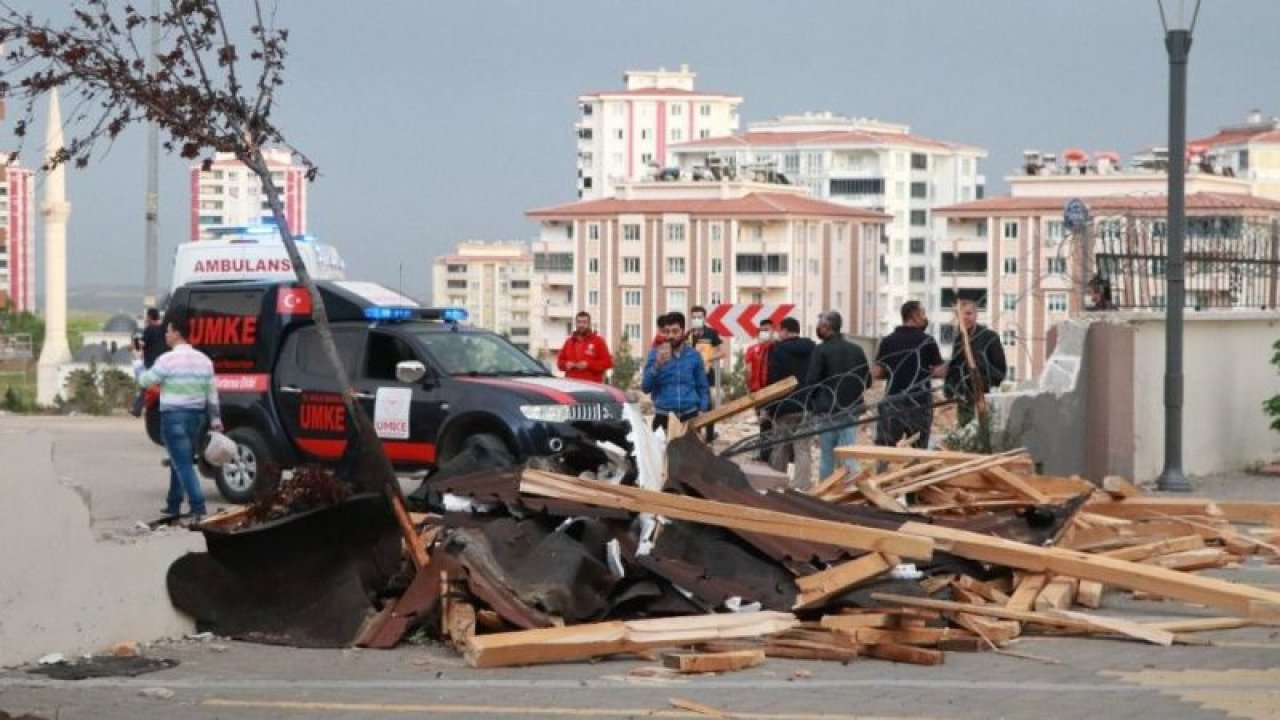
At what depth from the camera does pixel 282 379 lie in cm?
2084

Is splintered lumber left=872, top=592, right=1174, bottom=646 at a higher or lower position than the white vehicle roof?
lower

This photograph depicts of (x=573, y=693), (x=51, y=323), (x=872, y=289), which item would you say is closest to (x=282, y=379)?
(x=573, y=693)

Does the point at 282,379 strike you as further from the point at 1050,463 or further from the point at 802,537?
the point at 802,537

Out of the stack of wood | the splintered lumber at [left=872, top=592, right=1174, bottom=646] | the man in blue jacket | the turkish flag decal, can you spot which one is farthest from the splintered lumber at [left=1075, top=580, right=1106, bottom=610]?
the turkish flag decal

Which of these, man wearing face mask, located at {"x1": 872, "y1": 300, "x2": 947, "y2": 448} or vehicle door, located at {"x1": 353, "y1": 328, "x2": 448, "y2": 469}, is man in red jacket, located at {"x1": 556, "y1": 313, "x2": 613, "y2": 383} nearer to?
vehicle door, located at {"x1": 353, "y1": 328, "x2": 448, "y2": 469}

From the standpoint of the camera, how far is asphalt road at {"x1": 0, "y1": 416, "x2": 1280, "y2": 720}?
991cm

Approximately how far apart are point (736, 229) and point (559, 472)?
559 feet

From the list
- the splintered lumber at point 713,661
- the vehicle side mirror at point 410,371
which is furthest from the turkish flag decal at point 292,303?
the splintered lumber at point 713,661

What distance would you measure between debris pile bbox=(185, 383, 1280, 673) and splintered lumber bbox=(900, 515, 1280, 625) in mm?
11

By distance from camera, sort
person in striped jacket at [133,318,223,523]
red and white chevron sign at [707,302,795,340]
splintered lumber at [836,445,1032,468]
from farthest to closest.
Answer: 1. red and white chevron sign at [707,302,795,340]
2. person in striped jacket at [133,318,223,523]
3. splintered lumber at [836,445,1032,468]

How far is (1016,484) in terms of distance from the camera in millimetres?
15383

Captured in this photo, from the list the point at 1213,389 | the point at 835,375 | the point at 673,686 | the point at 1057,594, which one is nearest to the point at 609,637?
the point at 673,686

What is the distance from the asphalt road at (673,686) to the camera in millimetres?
9914

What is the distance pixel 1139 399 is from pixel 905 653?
11850mm
